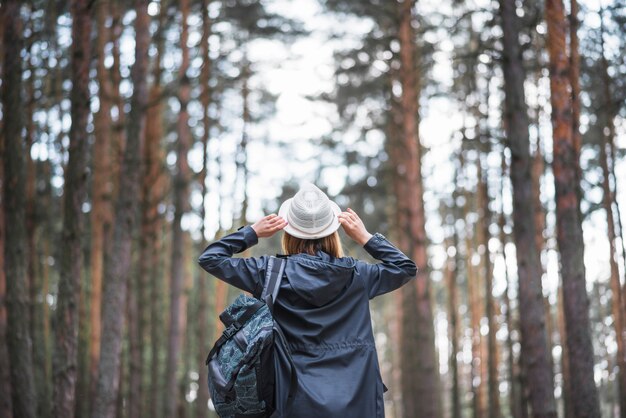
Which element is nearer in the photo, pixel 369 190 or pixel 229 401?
pixel 229 401

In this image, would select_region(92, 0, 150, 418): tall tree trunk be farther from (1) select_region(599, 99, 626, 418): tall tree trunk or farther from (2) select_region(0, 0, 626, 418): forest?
(1) select_region(599, 99, 626, 418): tall tree trunk

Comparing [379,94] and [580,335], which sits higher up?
[379,94]

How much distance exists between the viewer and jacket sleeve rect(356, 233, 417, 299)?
12.6 ft

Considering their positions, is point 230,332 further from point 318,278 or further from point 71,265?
point 71,265

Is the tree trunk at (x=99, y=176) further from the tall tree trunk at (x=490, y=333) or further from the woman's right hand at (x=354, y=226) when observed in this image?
the woman's right hand at (x=354, y=226)

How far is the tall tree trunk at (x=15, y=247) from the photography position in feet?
31.1

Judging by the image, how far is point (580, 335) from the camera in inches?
340

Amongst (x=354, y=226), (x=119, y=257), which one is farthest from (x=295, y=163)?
(x=354, y=226)

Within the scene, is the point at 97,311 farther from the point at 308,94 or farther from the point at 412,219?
the point at 308,94

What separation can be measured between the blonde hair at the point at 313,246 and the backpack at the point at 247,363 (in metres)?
0.42

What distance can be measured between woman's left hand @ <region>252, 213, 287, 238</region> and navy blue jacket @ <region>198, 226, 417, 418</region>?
0.23 meters

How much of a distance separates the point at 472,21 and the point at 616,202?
762 cm

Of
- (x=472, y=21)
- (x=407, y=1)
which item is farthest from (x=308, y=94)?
(x=407, y=1)

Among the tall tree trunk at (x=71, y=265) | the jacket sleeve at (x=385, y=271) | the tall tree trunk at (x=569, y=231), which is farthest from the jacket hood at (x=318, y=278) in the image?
the tall tree trunk at (x=569, y=231)
